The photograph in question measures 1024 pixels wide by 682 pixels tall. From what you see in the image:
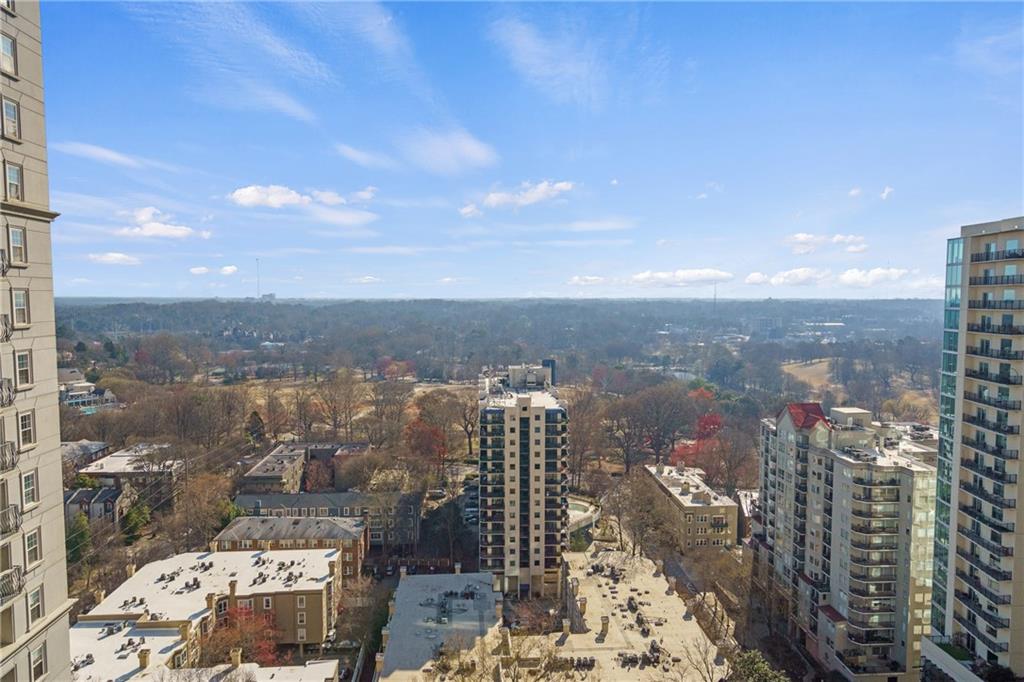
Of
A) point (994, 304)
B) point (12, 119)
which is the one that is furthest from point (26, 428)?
point (994, 304)

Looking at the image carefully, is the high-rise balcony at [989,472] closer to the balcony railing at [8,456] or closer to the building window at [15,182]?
the balcony railing at [8,456]

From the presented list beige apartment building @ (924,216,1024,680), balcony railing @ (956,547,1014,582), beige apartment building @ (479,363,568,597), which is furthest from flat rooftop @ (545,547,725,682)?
balcony railing @ (956,547,1014,582)

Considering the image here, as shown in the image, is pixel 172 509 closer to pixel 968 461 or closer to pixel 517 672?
pixel 517 672

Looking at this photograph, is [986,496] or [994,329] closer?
[986,496]

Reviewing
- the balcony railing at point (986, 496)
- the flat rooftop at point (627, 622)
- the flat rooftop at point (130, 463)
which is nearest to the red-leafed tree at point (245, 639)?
the flat rooftop at point (627, 622)

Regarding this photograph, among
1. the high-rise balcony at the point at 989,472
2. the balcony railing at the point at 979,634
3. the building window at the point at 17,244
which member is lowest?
the balcony railing at the point at 979,634

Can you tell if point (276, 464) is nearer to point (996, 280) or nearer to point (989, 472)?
point (989, 472)

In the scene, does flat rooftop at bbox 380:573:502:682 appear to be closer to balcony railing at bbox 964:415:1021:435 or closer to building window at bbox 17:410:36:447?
building window at bbox 17:410:36:447
